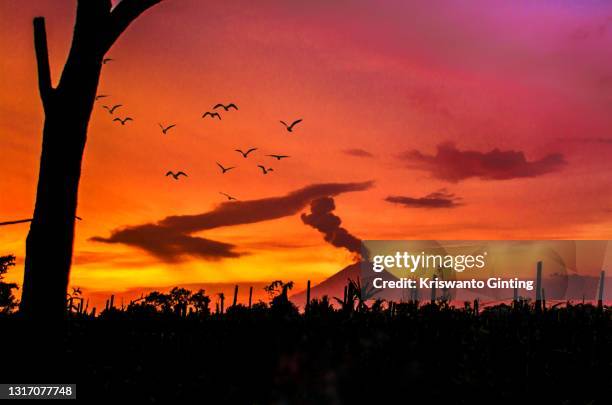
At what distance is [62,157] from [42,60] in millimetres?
2455

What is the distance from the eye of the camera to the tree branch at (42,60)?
13.5 m

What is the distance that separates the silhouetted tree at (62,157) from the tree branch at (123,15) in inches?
0.8

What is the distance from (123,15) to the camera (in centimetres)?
1380

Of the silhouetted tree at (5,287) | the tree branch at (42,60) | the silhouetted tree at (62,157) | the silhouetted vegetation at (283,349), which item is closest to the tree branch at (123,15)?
the silhouetted tree at (62,157)

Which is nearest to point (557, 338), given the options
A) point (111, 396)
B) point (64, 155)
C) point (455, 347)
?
point (455, 347)

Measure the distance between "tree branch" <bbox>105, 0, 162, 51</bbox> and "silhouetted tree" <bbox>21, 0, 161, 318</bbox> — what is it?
0.02m

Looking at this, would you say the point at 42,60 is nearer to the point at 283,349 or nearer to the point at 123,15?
the point at 123,15

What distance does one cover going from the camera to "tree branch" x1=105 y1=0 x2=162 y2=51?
537 inches

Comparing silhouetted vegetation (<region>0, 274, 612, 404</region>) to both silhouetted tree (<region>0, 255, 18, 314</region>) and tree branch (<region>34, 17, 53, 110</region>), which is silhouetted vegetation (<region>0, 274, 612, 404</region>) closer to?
tree branch (<region>34, 17, 53, 110</region>)

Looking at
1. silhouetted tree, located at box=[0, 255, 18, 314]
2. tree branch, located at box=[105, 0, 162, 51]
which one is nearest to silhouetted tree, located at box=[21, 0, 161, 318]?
tree branch, located at box=[105, 0, 162, 51]

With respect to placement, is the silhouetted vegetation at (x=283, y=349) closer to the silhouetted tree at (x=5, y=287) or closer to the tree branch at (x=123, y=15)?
the tree branch at (x=123, y=15)

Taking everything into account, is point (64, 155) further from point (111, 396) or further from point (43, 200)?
point (111, 396)

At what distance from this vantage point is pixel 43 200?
12758 millimetres

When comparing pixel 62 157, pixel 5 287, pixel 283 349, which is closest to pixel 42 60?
pixel 62 157
